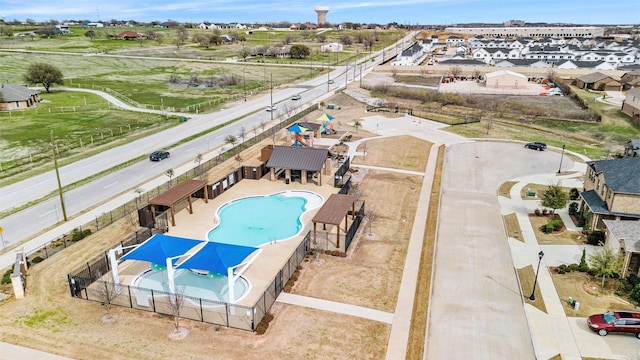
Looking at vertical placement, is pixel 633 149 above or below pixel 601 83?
below

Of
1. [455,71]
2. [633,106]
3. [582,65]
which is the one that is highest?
[582,65]

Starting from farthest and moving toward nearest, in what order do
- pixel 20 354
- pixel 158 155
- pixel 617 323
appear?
pixel 158 155 < pixel 617 323 < pixel 20 354

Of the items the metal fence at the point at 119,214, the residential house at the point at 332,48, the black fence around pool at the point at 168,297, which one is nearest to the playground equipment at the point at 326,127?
the metal fence at the point at 119,214

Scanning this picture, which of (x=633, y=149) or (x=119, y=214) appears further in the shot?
(x=633, y=149)

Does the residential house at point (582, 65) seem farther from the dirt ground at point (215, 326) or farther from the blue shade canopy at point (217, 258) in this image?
the blue shade canopy at point (217, 258)

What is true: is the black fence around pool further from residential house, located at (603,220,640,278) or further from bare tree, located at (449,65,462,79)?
bare tree, located at (449,65,462,79)

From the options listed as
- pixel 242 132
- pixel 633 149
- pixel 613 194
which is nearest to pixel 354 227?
pixel 613 194

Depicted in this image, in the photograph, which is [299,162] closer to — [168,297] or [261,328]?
[168,297]
